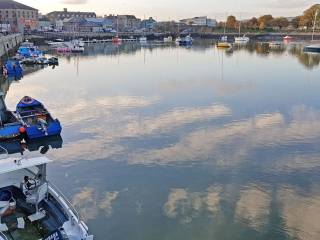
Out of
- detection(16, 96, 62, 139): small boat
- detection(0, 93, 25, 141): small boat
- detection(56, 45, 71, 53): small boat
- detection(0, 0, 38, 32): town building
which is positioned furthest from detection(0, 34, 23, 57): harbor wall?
detection(0, 0, 38, 32): town building

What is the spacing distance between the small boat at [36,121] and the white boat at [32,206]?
448 inches

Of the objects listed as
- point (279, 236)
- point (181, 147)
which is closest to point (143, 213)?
point (279, 236)

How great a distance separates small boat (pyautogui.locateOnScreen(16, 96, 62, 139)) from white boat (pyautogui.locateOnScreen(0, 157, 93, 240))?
37.3ft

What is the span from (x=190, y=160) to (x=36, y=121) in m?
11.7

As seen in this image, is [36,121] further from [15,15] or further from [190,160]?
[15,15]

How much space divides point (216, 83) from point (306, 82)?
40.8ft

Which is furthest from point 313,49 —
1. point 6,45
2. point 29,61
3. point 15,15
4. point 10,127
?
point 15,15

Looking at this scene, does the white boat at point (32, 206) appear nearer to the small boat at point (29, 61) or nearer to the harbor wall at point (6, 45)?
the harbor wall at point (6, 45)

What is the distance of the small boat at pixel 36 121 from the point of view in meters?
25.9

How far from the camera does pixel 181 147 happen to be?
993 inches

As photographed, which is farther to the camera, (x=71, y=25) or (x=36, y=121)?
(x=71, y=25)

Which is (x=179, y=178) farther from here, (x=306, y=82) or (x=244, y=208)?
(x=306, y=82)

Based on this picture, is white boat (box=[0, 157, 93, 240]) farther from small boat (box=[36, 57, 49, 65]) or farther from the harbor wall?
small boat (box=[36, 57, 49, 65])

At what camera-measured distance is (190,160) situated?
22.9 m
